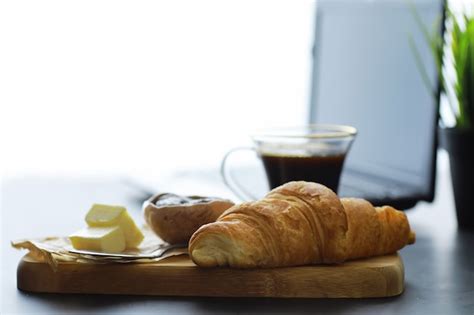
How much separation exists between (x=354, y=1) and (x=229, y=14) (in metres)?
1.66

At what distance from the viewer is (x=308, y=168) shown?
148 cm

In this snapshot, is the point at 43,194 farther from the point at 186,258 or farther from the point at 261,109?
the point at 261,109

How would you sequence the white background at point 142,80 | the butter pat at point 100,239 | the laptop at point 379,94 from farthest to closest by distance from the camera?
the white background at point 142,80
the laptop at point 379,94
the butter pat at point 100,239

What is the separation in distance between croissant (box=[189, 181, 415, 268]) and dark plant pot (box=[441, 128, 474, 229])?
463 mm

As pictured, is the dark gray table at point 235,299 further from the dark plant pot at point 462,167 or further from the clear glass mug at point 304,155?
the clear glass mug at point 304,155

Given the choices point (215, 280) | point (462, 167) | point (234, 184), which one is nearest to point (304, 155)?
point (234, 184)

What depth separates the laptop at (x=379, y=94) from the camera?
180 centimetres

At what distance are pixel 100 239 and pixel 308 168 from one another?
0.43m

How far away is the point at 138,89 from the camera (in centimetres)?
380

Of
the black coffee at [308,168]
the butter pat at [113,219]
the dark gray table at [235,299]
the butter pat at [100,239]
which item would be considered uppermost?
the black coffee at [308,168]

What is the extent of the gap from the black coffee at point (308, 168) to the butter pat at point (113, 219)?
0.34m

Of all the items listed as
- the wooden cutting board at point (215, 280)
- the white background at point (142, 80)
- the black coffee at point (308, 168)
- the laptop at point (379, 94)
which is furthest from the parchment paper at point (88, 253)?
the white background at point (142, 80)

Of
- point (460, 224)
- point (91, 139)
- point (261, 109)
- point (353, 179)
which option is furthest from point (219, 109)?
point (460, 224)

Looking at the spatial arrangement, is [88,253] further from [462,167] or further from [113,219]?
[462,167]
